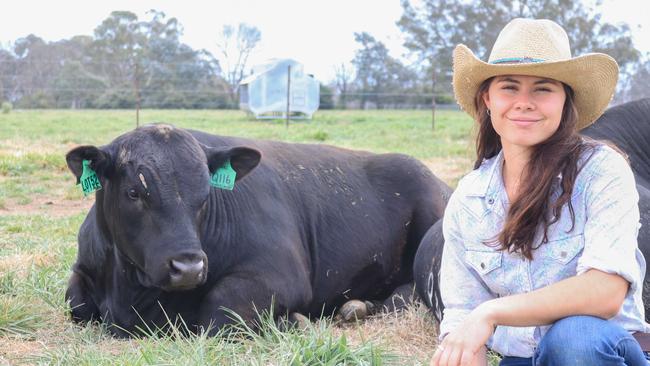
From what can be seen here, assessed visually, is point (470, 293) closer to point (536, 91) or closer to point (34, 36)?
point (536, 91)

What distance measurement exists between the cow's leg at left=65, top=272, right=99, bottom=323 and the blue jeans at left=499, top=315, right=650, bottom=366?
312cm

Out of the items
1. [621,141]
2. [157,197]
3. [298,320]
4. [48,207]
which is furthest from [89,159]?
[48,207]

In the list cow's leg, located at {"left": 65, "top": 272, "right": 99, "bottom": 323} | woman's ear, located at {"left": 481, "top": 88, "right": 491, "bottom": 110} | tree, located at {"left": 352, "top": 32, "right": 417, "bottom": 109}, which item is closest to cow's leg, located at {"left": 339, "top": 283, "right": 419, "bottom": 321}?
cow's leg, located at {"left": 65, "top": 272, "right": 99, "bottom": 323}

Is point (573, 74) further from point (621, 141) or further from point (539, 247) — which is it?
point (621, 141)

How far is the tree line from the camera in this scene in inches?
1594

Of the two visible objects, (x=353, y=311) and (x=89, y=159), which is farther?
(x=353, y=311)

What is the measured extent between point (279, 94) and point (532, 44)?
32569 mm

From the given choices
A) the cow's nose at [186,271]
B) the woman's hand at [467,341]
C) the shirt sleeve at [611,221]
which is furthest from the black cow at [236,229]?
the shirt sleeve at [611,221]

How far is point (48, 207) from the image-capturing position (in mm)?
9438

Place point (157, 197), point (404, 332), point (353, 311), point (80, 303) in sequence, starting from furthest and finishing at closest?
point (353, 311), point (80, 303), point (404, 332), point (157, 197)

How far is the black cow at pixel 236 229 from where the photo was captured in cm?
435

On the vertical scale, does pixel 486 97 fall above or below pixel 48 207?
above

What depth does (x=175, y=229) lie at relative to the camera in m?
4.24

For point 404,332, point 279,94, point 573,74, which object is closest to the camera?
point 573,74
